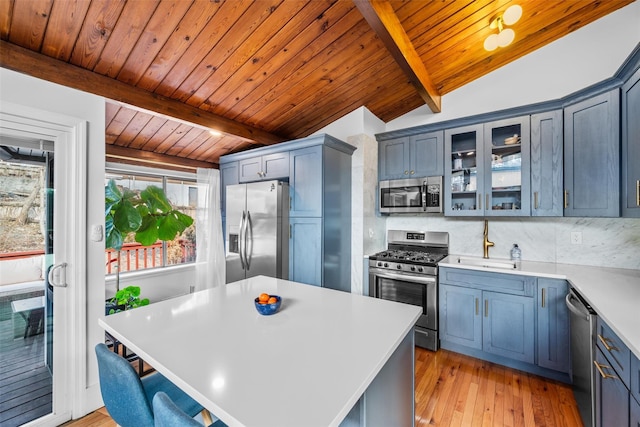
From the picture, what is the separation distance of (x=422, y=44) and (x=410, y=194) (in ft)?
4.92

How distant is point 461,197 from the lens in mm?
2936

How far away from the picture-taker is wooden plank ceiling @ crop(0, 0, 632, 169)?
171cm

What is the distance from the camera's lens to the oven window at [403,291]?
9.11 feet

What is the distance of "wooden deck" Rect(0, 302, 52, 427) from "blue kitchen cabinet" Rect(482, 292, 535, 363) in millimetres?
3480

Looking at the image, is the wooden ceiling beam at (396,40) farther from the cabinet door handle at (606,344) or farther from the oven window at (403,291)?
the cabinet door handle at (606,344)

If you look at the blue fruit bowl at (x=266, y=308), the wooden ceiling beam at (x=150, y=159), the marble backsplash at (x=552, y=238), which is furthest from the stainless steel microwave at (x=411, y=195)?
the wooden ceiling beam at (x=150, y=159)

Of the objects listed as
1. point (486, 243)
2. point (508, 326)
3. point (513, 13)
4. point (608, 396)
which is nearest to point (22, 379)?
point (608, 396)

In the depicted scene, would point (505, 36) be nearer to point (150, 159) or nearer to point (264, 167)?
point (264, 167)

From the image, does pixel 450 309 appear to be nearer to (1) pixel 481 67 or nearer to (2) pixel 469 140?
(2) pixel 469 140

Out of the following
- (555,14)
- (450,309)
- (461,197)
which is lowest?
(450,309)

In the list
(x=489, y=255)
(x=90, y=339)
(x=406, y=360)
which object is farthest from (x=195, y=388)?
(x=489, y=255)

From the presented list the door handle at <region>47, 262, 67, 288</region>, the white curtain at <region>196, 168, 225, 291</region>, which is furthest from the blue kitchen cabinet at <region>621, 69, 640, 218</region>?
the white curtain at <region>196, 168, 225, 291</region>

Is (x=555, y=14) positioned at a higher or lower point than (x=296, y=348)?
higher

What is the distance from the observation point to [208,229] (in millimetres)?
4004
